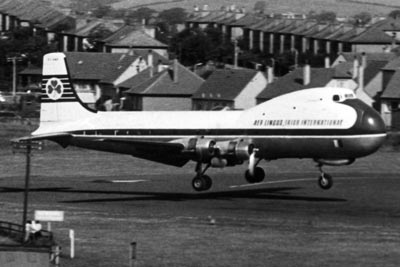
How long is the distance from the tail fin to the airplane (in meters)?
0.71

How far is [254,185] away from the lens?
62125mm

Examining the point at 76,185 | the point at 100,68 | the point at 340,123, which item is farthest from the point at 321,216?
the point at 100,68

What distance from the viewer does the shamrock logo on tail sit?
198 feet

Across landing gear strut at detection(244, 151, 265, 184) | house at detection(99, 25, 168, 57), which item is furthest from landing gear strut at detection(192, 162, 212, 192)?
house at detection(99, 25, 168, 57)

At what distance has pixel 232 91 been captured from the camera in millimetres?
129375

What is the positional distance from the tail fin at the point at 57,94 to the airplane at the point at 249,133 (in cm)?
71

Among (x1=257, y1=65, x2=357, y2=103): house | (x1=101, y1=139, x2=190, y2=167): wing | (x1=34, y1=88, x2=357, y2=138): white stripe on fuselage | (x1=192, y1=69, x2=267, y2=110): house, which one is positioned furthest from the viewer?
(x1=192, y1=69, x2=267, y2=110): house

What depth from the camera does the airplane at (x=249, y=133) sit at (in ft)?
172

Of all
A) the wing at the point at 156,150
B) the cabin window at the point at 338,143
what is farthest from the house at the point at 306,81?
the cabin window at the point at 338,143

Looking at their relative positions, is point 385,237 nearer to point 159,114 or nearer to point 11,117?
point 159,114

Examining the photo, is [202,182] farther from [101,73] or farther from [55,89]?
[101,73]

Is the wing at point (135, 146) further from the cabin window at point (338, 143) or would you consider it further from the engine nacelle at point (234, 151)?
the cabin window at point (338, 143)

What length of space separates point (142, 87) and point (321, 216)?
281 ft

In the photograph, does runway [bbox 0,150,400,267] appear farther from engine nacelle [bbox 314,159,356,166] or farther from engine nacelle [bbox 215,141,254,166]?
engine nacelle [bbox 215,141,254,166]
